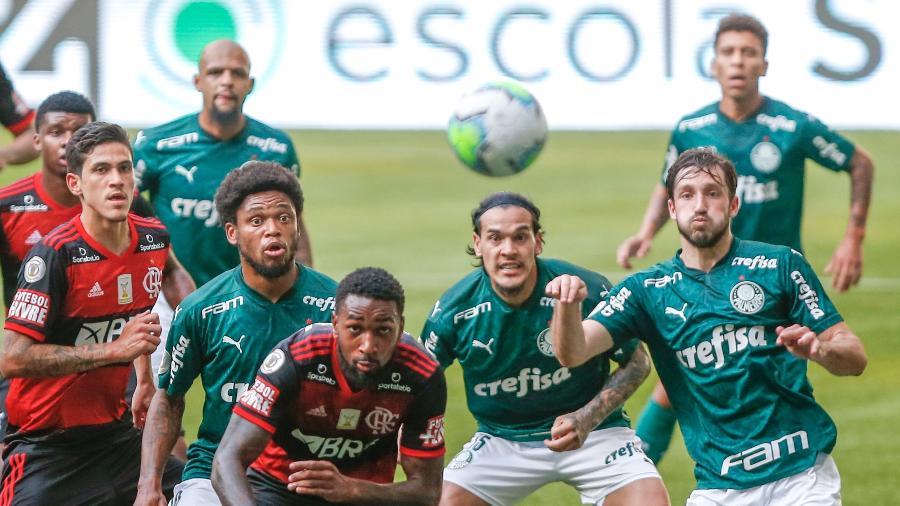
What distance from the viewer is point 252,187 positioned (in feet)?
22.1

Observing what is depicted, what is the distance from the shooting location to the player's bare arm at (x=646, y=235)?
8.88m

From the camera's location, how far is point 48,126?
775 centimetres

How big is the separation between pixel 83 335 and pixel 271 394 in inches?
54.2

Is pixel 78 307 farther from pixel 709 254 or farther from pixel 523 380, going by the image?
pixel 709 254

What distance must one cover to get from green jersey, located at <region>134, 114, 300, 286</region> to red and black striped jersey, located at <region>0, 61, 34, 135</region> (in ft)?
2.18

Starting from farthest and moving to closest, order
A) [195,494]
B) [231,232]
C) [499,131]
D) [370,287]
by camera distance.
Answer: [499,131], [231,232], [195,494], [370,287]

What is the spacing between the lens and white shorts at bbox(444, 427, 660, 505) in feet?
23.4

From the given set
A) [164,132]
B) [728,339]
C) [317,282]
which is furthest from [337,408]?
[164,132]

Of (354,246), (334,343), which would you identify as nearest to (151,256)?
(334,343)

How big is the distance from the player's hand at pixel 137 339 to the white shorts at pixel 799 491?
2485 mm

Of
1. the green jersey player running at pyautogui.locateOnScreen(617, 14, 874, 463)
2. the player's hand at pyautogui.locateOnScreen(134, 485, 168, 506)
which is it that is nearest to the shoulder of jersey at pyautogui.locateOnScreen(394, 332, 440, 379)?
the player's hand at pyautogui.locateOnScreen(134, 485, 168, 506)

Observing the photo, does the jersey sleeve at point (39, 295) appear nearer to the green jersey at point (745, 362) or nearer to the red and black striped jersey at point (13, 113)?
the red and black striped jersey at point (13, 113)

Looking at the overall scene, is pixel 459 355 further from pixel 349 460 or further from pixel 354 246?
pixel 354 246

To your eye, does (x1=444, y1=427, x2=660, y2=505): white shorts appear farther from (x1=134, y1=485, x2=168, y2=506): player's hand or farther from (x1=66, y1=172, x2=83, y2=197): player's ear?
(x1=66, y1=172, x2=83, y2=197): player's ear
